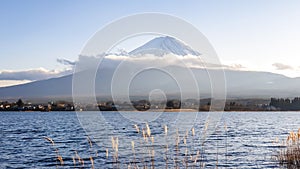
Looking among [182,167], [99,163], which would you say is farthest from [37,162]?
[182,167]

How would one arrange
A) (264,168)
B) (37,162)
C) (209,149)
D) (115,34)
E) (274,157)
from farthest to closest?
(209,149) → (37,162) → (274,157) → (264,168) → (115,34)

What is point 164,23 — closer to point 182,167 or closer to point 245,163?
point 182,167

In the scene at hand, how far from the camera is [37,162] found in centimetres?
2828

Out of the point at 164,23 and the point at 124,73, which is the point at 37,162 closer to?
the point at 124,73

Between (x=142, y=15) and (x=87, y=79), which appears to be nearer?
(x=142, y=15)

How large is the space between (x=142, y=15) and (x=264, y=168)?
10.6m

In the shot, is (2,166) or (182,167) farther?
(2,166)

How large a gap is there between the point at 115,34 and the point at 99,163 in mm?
11494

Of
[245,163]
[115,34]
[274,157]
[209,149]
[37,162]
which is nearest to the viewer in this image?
[115,34]

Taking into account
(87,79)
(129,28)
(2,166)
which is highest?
(129,28)

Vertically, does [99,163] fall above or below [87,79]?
below

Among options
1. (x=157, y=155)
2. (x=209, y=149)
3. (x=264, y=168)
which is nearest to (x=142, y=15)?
(x=264, y=168)

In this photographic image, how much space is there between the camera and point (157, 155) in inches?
1093

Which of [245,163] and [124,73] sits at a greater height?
[124,73]
